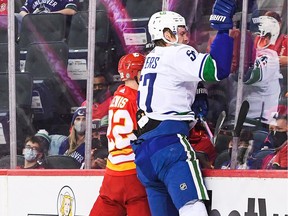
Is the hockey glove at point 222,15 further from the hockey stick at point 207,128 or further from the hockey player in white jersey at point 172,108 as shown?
the hockey stick at point 207,128

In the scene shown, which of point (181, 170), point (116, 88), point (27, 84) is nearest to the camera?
point (181, 170)

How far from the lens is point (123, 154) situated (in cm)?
502

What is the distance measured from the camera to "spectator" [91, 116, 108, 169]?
5398 millimetres

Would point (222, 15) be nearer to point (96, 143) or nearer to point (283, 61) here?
point (283, 61)

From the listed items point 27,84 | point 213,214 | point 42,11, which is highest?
point 42,11

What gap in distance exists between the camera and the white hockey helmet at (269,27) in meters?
4.52

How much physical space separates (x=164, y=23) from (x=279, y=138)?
755 mm

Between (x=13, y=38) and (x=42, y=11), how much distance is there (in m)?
0.23

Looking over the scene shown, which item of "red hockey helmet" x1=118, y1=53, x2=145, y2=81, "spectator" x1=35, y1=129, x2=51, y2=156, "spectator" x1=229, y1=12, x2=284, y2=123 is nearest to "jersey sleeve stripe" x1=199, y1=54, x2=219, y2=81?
"spectator" x1=229, y1=12, x2=284, y2=123

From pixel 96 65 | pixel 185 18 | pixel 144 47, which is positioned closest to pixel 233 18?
pixel 185 18

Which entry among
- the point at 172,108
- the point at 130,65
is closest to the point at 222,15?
the point at 172,108

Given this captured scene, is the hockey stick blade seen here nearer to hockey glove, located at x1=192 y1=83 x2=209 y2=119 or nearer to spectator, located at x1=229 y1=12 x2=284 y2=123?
spectator, located at x1=229 y1=12 x2=284 y2=123

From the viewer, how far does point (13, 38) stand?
19.3 ft

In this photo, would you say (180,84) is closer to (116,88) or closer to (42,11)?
(116,88)
